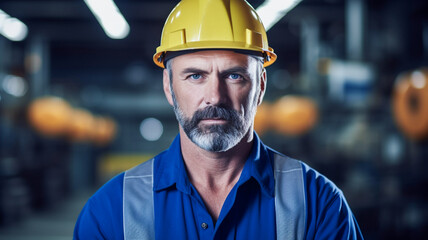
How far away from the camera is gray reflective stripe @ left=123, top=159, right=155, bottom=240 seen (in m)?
1.48

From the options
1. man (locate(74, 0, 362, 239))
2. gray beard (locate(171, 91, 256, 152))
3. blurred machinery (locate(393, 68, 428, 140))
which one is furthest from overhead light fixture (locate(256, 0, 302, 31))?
gray beard (locate(171, 91, 256, 152))

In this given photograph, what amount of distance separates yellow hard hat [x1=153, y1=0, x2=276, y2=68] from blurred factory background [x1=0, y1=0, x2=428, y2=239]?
8.91ft

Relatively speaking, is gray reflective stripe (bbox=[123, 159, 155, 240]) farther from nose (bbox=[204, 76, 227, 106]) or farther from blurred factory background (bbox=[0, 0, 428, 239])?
blurred factory background (bbox=[0, 0, 428, 239])

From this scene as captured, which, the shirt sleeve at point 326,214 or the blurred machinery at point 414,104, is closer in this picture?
the shirt sleeve at point 326,214

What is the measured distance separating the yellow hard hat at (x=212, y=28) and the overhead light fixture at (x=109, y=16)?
219 cm

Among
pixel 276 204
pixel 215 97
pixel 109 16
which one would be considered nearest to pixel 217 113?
pixel 215 97

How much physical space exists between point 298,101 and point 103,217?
5.32 meters

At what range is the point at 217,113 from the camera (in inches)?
58.0

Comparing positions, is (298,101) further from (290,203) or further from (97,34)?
(97,34)

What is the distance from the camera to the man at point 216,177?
149cm

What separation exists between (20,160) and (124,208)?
29.0 ft

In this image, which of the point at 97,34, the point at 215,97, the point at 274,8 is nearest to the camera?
the point at 215,97

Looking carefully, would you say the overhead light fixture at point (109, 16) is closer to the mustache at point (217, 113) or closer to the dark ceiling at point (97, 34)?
the dark ceiling at point (97, 34)

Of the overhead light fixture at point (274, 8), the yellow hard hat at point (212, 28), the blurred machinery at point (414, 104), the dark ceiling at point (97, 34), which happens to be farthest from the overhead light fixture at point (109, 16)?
the blurred machinery at point (414, 104)
